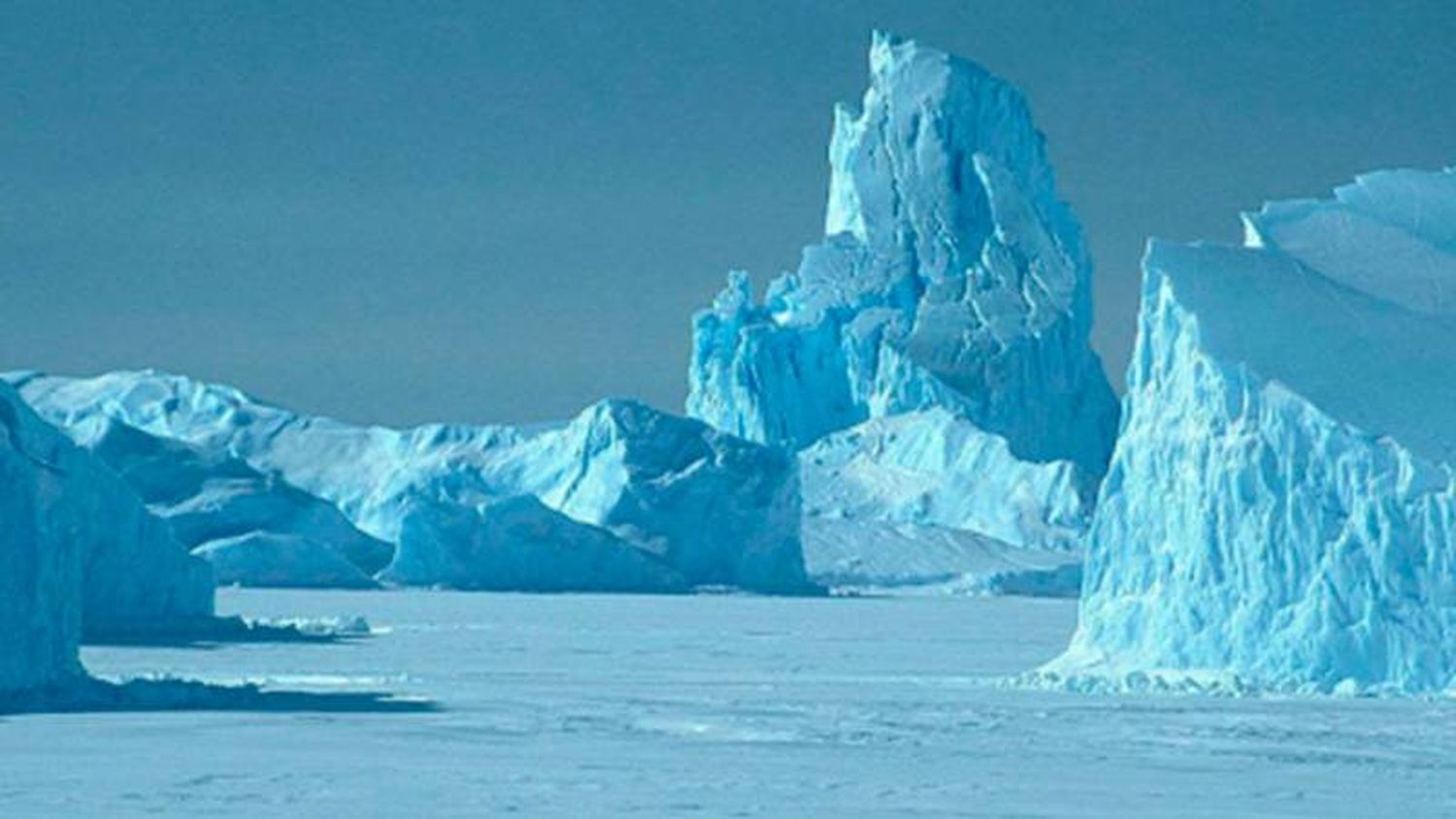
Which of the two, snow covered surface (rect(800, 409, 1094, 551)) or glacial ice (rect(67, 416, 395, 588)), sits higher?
snow covered surface (rect(800, 409, 1094, 551))

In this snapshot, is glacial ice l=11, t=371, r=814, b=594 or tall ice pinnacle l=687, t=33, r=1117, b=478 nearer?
glacial ice l=11, t=371, r=814, b=594

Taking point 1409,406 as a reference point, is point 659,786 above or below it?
below

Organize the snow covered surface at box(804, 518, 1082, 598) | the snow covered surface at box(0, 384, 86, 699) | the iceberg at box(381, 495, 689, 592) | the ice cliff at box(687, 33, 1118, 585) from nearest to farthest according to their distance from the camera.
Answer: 1. the snow covered surface at box(0, 384, 86, 699)
2. the iceberg at box(381, 495, 689, 592)
3. the snow covered surface at box(804, 518, 1082, 598)
4. the ice cliff at box(687, 33, 1118, 585)

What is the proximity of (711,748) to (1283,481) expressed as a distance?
7.41 m

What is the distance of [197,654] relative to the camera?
1218 inches

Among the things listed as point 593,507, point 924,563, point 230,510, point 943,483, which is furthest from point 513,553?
point 943,483

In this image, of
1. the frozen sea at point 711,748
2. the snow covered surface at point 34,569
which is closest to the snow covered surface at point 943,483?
the frozen sea at point 711,748

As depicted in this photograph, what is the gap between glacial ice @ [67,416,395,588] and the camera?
56531 mm

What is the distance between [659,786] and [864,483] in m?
59.0

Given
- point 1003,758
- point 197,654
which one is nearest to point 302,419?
point 197,654

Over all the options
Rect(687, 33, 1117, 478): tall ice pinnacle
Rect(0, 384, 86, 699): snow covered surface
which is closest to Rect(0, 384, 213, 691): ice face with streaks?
Rect(0, 384, 86, 699): snow covered surface

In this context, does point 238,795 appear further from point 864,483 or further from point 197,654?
point 864,483

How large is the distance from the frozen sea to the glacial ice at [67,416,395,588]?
82.9 ft

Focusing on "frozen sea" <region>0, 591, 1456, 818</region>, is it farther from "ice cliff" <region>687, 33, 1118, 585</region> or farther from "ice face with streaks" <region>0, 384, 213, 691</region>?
"ice cliff" <region>687, 33, 1118, 585</region>
